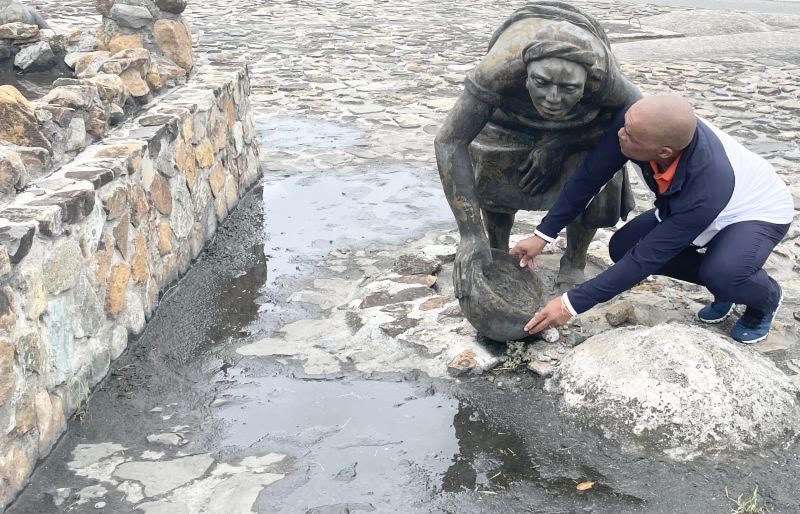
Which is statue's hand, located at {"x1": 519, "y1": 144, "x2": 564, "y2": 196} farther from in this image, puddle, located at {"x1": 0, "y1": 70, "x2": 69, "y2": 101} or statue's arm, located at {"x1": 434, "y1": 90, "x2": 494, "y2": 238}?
puddle, located at {"x1": 0, "y1": 70, "x2": 69, "y2": 101}

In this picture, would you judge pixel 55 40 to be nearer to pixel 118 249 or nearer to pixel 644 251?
pixel 118 249

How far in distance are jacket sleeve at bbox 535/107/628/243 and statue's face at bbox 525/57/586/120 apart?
0.31m

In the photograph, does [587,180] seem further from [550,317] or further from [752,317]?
[752,317]

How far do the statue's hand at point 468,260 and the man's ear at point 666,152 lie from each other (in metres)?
0.77

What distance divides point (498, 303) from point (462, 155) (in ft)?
1.89

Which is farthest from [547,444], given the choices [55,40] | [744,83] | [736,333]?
[744,83]

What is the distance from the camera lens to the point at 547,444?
2.90 meters

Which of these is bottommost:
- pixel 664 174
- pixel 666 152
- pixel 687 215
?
pixel 687 215

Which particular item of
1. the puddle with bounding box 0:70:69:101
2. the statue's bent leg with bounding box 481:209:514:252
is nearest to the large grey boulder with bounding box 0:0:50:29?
the puddle with bounding box 0:70:69:101

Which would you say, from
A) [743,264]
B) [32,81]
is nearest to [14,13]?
[32,81]

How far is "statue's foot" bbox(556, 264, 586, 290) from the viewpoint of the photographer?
12.8 feet

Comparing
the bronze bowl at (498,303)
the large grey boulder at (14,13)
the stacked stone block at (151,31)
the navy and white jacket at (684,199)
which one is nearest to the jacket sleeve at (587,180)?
the navy and white jacket at (684,199)

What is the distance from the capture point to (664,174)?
306 centimetres

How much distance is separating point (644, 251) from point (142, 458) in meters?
1.82
